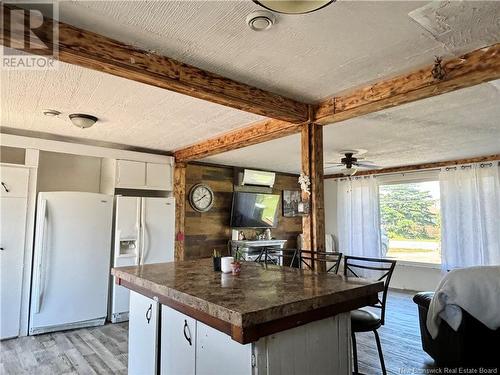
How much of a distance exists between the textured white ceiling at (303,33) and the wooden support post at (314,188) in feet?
2.58

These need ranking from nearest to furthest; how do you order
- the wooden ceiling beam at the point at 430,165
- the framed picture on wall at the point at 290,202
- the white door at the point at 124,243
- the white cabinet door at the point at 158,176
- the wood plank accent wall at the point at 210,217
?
the white door at the point at 124,243
the white cabinet door at the point at 158,176
the wooden ceiling beam at the point at 430,165
the wood plank accent wall at the point at 210,217
the framed picture on wall at the point at 290,202

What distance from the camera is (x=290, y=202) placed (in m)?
7.34

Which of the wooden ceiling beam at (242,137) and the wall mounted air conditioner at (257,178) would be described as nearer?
the wooden ceiling beam at (242,137)

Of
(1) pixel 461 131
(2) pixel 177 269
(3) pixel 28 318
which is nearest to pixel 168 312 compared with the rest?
(2) pixel 177 269

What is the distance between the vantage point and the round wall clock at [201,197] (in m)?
5.66

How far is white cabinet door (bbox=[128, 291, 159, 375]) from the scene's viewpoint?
6.73 feet

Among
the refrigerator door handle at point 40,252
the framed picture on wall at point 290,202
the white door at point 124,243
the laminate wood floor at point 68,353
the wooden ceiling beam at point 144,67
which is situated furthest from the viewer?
the framed picture on wall at point 290,202

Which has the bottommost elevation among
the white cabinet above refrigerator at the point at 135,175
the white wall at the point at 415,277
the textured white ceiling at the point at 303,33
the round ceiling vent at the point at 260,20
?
the white wall at the point at 415,277

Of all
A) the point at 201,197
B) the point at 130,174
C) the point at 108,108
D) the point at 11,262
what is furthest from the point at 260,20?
the point at 201,197

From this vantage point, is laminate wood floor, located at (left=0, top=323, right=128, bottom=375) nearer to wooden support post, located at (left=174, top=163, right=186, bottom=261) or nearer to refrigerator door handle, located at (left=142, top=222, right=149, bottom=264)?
refrigerator door handle, located at (left=142, top=222, right=149, bottom=264)

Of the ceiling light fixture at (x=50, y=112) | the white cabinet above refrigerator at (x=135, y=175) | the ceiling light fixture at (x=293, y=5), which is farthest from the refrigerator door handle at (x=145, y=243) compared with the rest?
the ceiling light fixture at (x=293, y=5)

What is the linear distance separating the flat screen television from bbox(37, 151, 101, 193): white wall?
8.07 ft

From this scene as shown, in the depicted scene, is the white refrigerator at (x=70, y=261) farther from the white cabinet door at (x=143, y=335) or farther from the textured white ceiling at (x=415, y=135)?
the textured white ceiling at (x=415, y=135)

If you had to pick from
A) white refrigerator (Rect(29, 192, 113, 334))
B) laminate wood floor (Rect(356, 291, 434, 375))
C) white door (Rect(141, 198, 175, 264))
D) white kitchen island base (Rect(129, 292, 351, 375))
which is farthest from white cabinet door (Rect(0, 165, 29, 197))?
laminate wood floor (Rect(356, 291, 434, 375))
